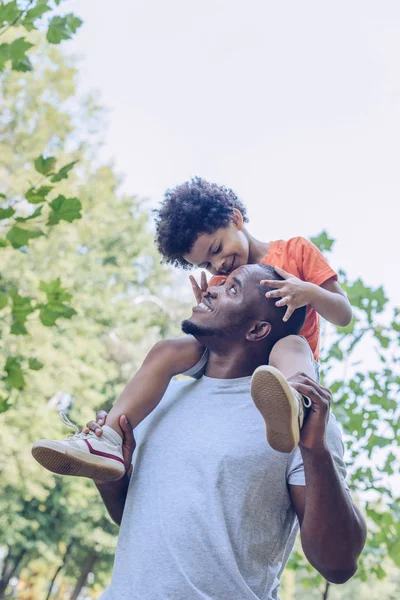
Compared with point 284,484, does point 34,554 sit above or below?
below

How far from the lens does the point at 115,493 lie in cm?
208

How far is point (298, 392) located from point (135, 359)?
63.8 feet

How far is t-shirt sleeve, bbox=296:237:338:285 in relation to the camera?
2594 millimetres

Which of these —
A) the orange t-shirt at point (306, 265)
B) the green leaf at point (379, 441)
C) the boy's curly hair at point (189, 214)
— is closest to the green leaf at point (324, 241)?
the green leaf at point (379, 441)

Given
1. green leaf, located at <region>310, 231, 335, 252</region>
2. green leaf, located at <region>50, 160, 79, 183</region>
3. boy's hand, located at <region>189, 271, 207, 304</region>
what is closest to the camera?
boy's hand, located at <region>189, 271, 207, 304</region>

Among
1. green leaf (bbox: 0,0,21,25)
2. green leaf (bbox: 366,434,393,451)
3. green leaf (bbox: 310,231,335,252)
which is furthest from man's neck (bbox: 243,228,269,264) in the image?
green leaf (bbox: 366,434,393,451)

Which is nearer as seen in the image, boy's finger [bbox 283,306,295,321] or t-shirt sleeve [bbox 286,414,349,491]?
t-shirt sleeve [bbox 286,414,349,491]

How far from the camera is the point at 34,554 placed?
730 inches

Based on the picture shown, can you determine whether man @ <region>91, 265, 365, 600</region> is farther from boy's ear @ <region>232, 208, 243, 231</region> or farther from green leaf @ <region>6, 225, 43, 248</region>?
green leaf @ <region>6, 225, 43, 248</region>

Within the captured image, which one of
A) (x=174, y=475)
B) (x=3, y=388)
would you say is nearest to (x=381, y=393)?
(x=174, y=475)

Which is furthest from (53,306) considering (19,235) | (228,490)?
(228,490)

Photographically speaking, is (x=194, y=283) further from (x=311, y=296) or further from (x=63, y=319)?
(x=63, y=319)

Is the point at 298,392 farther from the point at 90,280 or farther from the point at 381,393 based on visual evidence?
Answer: the point at 90,280

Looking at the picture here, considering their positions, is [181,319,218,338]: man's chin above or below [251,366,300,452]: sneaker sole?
above
